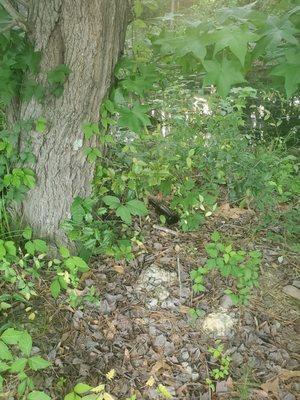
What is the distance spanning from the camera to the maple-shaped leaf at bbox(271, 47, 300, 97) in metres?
1.46

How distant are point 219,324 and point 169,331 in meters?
0.30

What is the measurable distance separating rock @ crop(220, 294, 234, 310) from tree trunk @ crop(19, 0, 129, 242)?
1.10 metres

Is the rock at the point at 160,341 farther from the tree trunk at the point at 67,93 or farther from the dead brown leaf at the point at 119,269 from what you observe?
the tree trunk at the point at 67,93

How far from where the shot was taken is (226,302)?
7.55 feet

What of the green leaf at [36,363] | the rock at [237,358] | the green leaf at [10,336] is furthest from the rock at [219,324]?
the green leaf at [10,336]

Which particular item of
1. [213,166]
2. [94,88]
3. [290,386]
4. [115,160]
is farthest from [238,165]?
[290,386]

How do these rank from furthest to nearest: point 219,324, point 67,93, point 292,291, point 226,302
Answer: point 292,291 < point 226,302 < point 219,324 < point 67,93

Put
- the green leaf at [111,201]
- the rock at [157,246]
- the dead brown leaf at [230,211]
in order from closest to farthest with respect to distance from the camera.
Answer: the green leaf at [111,201] < the rock at [157,246] < the dead brown leaf at [230,211]

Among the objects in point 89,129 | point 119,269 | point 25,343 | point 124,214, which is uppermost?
point 89,129

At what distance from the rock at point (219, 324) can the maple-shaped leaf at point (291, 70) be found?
136 centimetres

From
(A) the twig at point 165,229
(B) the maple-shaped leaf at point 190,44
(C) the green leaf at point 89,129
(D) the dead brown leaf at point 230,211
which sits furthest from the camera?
(D) the dead brown leaf at point 230,211

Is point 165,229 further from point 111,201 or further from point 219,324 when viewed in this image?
point 219,324

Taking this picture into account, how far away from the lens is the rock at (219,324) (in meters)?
2.15

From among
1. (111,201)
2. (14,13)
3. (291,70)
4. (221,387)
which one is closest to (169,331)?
(221,387)
